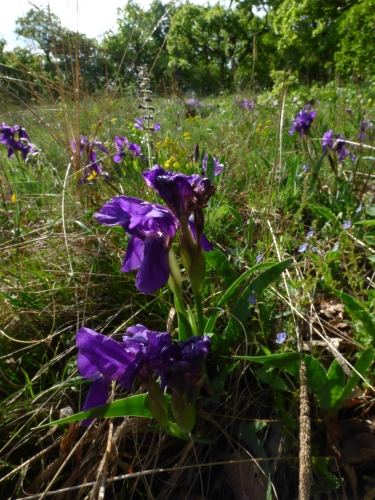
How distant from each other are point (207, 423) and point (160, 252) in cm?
62

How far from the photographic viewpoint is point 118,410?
3.20 feet

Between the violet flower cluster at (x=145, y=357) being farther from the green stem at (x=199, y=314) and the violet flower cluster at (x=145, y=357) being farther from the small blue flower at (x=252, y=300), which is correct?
the small blue flower at (x=252, y=300)

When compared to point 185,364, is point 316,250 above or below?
below

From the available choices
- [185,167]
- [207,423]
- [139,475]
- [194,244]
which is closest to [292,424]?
[207,423]

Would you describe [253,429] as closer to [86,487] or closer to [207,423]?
[207,423]

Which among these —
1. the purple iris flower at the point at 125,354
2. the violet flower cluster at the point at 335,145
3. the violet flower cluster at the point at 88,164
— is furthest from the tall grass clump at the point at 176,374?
the violet flower cluster at the point at 335,145

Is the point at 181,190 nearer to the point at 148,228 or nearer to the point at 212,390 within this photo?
the point at 148,228

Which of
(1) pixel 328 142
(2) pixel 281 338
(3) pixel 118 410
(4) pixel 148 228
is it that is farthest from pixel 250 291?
(1) pixel 328 142

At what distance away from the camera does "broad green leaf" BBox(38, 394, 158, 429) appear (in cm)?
94

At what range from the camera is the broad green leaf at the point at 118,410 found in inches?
37.1

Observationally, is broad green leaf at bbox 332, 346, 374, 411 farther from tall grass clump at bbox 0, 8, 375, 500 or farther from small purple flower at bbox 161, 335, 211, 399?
small purple flower at bbox 161, 335, 211, 399

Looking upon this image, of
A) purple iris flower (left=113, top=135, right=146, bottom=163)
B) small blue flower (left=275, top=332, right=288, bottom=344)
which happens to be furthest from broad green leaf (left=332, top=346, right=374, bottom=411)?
purple iris flower (left=113, top=135, right=146, bottom=163)

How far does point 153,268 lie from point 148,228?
0.11 meters

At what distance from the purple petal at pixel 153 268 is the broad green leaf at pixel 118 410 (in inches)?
11.1
